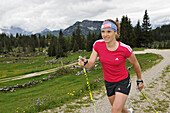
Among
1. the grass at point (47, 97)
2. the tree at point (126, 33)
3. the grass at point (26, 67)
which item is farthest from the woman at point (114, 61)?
the tree at point (126, 33)

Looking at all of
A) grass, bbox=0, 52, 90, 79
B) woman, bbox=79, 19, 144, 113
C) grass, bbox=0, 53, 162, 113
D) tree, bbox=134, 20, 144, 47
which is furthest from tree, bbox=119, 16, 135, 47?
woman, bbox=79, 19, 144, 113

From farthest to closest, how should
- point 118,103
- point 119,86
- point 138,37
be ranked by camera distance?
point 138,37
point 119,86
point 118,103

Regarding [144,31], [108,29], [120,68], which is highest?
[144,31]

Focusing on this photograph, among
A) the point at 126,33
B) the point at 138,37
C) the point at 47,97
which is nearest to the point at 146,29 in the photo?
the point at 138,37

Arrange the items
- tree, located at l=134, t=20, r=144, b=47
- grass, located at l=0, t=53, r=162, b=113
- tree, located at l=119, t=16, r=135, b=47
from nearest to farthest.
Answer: grass, located at l=0, t=53, r=162, b=113, tree, located at l=119, t=16, r=135, b=47, tree, located at l=134, t=20, r=144, b=47

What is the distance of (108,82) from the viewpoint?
3713 mm

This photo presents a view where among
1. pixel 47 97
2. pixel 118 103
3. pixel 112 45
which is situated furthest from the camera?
pixel 47 97

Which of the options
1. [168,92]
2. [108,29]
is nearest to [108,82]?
[108,29]

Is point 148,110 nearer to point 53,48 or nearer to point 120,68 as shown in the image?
point 120,68

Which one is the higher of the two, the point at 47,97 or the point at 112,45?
the point at 112,45

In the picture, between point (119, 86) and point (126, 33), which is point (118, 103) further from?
point (126, 33)

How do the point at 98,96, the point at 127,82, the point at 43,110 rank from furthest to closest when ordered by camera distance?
the point at 98,96 < the point at 43,110 < the point at 127,82

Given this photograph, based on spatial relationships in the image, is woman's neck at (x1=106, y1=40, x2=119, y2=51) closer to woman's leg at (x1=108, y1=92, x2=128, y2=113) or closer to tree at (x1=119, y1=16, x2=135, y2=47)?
woman's leg at (x1=108, y1=92, x2=128, y2=113)

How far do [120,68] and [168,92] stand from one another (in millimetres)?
7730
